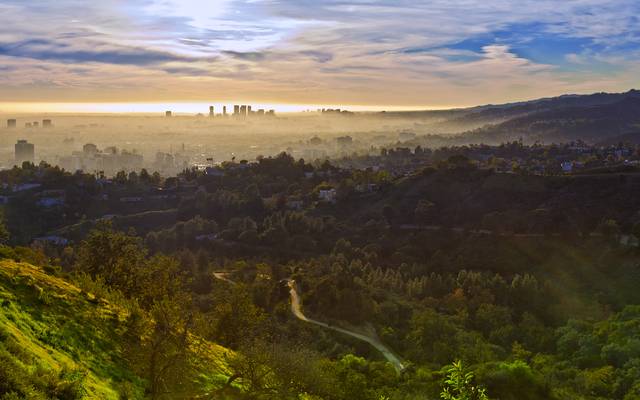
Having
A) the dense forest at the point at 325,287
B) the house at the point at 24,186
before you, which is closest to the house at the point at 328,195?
the dense forest at the point at 325,287

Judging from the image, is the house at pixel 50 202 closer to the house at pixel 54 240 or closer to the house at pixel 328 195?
the house at pixel 54 240

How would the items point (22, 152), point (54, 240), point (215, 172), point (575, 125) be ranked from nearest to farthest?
point (54, 240) < point (215, 172) < point (22, 152) < point (575, 125)

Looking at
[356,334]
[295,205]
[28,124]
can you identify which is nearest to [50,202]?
[295,205]

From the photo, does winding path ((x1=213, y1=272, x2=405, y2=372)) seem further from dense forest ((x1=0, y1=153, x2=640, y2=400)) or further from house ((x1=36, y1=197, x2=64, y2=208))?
house ((x1=36, y1=197, x2=64, y2=208))

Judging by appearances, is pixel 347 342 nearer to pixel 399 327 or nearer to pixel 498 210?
pixel 399 327

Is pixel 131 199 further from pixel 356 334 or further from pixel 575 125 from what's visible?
pixel 575 125

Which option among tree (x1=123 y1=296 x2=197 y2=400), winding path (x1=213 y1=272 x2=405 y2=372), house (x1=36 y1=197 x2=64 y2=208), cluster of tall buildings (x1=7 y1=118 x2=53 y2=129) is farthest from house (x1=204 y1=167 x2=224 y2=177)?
cluster of tall buildings (x1=7 y1=118 x2=53 y2=129)
